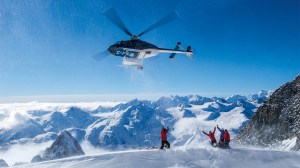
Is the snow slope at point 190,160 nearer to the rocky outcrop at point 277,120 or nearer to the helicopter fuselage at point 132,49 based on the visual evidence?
the helicopter fuselage at point 132,49

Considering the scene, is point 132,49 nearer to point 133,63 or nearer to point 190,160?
point 133,63

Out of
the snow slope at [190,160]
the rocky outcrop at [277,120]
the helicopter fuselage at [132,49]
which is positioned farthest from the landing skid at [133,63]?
the rocky outcrop at [277,120]

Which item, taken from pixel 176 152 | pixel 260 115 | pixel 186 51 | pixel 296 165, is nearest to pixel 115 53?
pixel 186 51

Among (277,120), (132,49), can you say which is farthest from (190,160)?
(277,120)

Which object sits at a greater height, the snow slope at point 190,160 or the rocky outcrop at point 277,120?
the rocky outcrop at point 277,120

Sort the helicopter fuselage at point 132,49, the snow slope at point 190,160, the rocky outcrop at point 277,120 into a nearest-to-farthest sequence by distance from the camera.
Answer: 1. the snow slope at point 190,160
2. the helicopter fuselage at point 132,49
3. the rocky outcrop at point 277,120

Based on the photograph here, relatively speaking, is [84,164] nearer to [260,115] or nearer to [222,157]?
[222,157]

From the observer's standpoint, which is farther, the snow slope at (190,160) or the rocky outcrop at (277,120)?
the rocky outcrop at (277,120)
